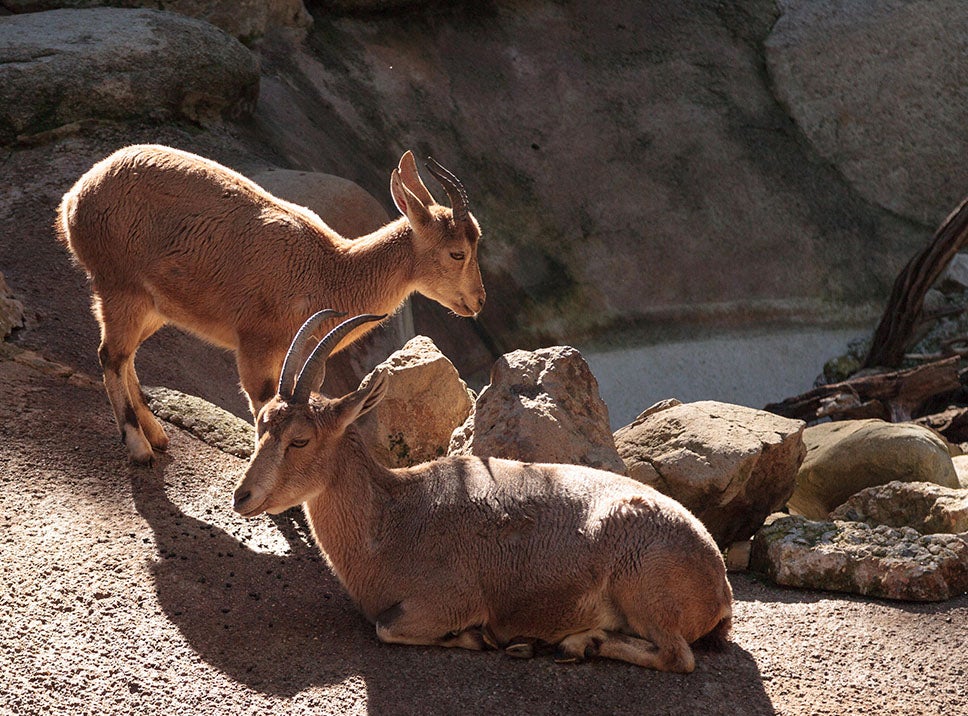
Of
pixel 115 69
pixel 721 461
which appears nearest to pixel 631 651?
pixel 721 461

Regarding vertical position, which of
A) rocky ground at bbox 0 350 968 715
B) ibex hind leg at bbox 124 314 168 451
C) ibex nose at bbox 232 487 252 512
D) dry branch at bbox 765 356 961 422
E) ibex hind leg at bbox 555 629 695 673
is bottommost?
dry branch at bbox 765 356 961 422

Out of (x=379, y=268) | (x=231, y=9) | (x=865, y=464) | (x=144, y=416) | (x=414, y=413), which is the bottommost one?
(x=144, y=416)

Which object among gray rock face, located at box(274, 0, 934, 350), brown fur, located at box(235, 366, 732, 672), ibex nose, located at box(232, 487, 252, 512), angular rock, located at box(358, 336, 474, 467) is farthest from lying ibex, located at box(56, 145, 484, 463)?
gray rock face, located at box(274, 0, 934, 350)

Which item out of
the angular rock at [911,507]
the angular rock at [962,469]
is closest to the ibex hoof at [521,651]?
the angular rock at [911,507]

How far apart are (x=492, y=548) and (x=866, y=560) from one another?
2.29 metres

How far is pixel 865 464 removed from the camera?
855 cm

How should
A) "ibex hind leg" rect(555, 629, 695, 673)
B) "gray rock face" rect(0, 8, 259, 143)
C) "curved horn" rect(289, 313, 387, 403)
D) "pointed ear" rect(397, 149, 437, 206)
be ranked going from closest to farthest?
"ibex hind leg" rect(555, 629, 695, 673)
"curved horn" rect(289, 313, 387, 403)
"pointed ear" rect(397, 149, 437, 206)
"gray rock face" rect(0, 8, 259, 143)

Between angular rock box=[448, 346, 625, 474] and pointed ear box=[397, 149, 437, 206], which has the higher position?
pointed ear box=[397, 149, 437, 206]

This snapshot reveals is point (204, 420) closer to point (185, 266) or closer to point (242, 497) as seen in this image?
point (185, 266)

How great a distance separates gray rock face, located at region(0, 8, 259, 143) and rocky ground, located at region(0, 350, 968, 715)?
5.48 m

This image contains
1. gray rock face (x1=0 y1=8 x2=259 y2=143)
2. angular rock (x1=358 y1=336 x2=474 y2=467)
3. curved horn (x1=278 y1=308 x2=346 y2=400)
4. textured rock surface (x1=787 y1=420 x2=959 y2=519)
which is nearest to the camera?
curved horn (x1=278 y1=308 x2=346 y2=400)

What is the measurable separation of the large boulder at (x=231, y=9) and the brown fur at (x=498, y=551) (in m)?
9.45

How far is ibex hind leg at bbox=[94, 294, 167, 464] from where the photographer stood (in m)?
7.19

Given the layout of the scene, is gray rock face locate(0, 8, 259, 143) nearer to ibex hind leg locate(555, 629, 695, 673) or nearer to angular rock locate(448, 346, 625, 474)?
angular rock locate(448, 346, 625, 474)
